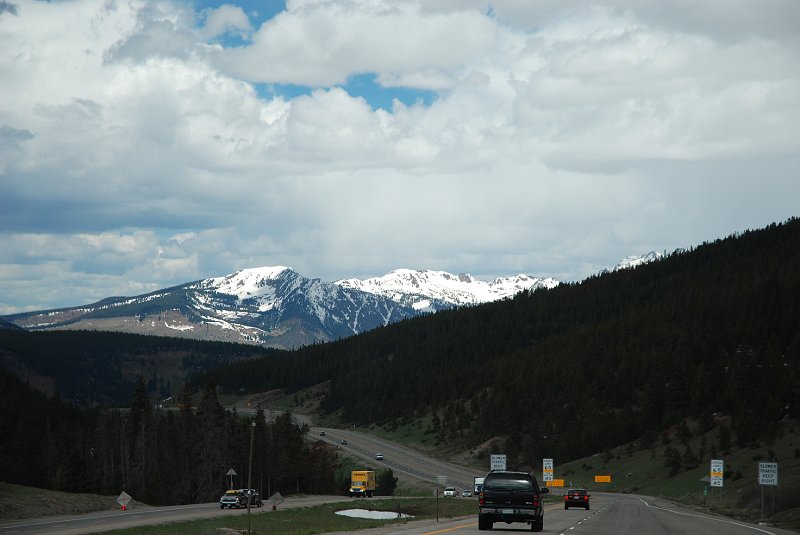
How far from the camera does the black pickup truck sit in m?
37.7

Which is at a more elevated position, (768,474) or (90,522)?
(768,474)

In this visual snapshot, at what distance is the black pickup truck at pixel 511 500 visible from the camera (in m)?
37.7

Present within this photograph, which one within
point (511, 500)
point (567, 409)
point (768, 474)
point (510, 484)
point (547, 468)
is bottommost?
point (547, 468)

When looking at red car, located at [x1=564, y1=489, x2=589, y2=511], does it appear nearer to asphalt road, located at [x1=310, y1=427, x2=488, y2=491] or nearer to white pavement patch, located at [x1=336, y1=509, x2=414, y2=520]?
white pavement patch, located at [x1=336, y1=509, x2=414, y2=520]

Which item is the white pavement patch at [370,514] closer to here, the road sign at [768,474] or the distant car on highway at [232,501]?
the distant car on highway at [232,501]

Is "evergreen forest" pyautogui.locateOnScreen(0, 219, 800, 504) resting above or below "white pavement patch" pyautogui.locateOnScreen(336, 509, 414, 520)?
above

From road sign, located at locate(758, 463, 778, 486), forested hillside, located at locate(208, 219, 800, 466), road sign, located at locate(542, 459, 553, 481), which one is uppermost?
forested hillside, located at locate(208, 219, 800, 466)

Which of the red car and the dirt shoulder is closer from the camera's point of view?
the dirt shoulder

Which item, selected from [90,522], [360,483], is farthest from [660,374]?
[90,522]

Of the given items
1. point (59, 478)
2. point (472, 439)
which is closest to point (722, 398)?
point (472, 439)

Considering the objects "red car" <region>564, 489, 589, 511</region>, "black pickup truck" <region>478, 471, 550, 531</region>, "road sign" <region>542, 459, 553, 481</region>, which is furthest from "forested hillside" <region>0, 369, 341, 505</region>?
"black pickup truck" <region>478, 471, 550, 531</region>

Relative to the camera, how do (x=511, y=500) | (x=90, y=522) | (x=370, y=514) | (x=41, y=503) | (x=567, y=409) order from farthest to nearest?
(x=567, y=409) → (x=370, y=514) → (x=41, y=503) → (x=90, y=522) → (x=511, y=500)

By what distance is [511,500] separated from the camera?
3797cm

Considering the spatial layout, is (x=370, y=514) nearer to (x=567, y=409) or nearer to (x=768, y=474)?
(x=768, y=474)
